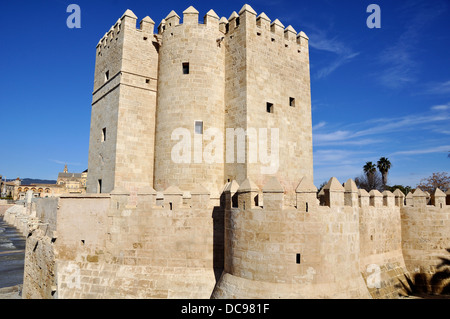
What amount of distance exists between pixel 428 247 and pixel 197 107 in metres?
12.7

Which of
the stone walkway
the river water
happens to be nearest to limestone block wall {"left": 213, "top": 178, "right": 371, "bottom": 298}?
the stone walkway

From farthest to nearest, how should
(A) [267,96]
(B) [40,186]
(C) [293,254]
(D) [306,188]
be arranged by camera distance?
(B) [40,186], (A) [267,96], (D) [306,188], (C) [293,254]

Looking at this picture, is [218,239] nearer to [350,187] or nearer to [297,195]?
[297,195]

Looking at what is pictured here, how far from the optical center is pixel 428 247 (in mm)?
13656

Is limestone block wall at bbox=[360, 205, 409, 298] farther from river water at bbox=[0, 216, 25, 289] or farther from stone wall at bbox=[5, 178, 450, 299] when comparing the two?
river water at bbox=[0, 216, 25, 289]

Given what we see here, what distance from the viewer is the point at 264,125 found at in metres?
15.0

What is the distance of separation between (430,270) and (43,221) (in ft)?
62.5

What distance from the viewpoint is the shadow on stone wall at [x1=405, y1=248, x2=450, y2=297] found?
13328 millimetres

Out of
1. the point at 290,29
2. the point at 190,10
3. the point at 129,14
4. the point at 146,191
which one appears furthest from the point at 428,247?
the point at 129,14

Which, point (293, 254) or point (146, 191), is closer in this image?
point (293, 254)

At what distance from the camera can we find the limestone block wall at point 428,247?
44.0 ft

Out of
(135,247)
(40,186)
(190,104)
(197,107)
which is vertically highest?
(190,104)

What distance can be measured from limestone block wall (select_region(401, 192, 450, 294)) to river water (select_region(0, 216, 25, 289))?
84.7 ft
